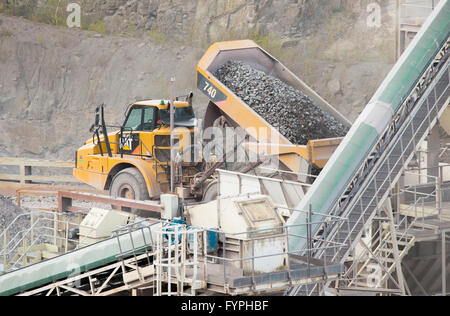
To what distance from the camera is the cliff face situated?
2914 cm

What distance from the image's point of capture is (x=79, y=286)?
10.2 meters

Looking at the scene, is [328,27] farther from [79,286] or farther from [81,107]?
[79,286]

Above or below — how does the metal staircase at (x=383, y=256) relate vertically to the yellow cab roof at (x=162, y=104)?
below

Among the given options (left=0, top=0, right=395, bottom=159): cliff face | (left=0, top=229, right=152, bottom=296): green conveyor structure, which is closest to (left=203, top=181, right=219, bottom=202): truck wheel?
(left=0, top=229, right=152, bottom=296): green conveyor structure

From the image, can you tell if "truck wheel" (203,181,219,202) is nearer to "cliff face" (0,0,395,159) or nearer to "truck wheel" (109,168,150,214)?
"truck wheel" (109,168,150,214)

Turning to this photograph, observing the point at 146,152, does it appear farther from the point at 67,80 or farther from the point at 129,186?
the point at 67,80

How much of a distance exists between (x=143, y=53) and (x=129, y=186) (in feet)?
55.6

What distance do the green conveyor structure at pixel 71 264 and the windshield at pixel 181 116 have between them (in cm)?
483

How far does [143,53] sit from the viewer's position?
102 feet

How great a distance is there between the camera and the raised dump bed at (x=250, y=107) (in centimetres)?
1421

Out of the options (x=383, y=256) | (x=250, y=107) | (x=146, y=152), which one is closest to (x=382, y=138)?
(x=383, y=256)

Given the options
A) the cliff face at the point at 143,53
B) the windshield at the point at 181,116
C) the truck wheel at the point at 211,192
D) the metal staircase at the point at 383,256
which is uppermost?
the cliff face at the point at 143,53

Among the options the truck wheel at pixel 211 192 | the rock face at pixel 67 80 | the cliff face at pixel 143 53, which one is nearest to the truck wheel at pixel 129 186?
the truck wheel at pixel 211 192

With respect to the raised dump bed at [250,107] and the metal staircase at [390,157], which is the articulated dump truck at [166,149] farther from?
the metal staircase at [390,157]
